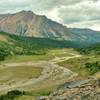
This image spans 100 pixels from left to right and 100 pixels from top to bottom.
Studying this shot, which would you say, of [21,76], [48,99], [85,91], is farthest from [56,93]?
[21,76]

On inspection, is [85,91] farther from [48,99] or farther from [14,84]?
[14,84]

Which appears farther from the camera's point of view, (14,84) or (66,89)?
(14,84)

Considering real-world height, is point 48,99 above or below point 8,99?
above

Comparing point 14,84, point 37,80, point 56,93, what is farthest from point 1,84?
point 56,93

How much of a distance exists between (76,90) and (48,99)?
3271mm

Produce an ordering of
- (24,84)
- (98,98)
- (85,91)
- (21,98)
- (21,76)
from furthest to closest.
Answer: (21,76) < (24,84) < (21,98) < (85,91) < (98,98)

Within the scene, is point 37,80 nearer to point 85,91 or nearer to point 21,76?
point 21,76

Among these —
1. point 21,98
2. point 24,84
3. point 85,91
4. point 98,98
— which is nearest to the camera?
point 98,98

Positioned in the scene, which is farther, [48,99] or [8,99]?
[8,99]

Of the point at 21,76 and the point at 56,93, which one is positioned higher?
the point at 56,93

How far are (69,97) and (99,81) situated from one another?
3.84m

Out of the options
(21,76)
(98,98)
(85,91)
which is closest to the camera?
(98,98)

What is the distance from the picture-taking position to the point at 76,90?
3691 centimetres

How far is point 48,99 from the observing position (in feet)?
124
